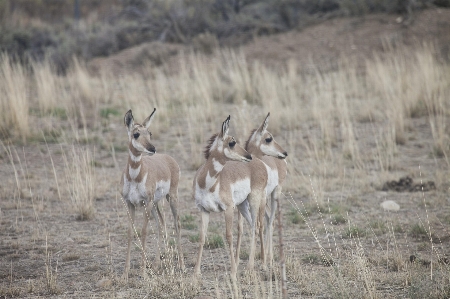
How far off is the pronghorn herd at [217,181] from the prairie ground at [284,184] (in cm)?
39

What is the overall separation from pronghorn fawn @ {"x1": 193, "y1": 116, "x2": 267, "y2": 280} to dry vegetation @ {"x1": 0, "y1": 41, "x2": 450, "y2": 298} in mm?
548

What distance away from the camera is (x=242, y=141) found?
12.6 metres

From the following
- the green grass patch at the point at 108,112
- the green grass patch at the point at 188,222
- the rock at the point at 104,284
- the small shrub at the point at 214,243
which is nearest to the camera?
the rock at the point at 104,284

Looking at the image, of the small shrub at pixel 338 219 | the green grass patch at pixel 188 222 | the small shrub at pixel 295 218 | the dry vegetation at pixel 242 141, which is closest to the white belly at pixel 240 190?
the dry vegetation at pixel 242 141

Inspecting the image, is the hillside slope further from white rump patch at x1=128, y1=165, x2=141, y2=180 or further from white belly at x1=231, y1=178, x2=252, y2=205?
white rump patch at x1=128, y1=165, x2=141, y2=180

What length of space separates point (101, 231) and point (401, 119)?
24.9ft

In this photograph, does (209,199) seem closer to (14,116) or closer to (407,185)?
(407,185)

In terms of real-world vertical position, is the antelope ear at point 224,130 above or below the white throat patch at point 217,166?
above

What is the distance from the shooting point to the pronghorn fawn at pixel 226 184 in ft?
22.5

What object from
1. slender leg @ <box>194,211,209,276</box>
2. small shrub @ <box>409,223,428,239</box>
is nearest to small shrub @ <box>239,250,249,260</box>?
slender leg @ <box>194,211,209,276</box>

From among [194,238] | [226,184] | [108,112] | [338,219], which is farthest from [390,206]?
[108,112]

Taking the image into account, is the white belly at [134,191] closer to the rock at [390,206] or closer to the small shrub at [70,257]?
the small shrub at [70,257]

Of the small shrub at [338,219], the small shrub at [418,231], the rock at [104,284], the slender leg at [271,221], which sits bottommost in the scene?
the small shrub at [418,231]

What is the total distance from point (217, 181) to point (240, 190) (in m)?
0.34
